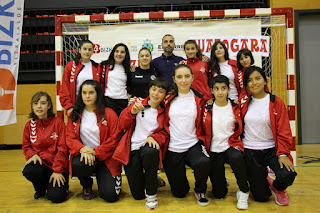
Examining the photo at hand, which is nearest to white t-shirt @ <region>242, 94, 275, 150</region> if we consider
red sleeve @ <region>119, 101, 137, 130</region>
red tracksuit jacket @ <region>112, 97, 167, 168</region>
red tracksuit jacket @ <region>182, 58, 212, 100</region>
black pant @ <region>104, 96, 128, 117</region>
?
red tracksuit jacket @ <region>182, 58, 212, 100</region>

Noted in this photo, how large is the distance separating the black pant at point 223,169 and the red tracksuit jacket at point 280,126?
0.38 meters

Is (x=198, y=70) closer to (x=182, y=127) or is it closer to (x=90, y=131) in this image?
(x=182, y=127)

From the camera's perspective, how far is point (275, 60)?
4617 mm

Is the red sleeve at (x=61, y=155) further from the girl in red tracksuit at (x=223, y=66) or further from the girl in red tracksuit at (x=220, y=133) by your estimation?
A: the girl in red tracksuit at (x=223, y=66)

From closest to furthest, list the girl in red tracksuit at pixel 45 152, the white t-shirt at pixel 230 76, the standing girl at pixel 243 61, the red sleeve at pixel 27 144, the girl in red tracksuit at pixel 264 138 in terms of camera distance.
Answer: the girl in red tracksuit at pixel 264 138 → the girl in red tracksuit at pixel 45 152 → the red sleeve at pixel 27 144 → the standing girl at pixel 243 61 → the white t-shirt at pixel 230 76

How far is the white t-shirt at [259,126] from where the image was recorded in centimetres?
231

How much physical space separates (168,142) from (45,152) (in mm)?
1291

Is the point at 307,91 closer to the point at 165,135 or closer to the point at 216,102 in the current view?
the point at 216,102

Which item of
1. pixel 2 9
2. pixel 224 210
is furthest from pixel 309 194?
pixel 2 9

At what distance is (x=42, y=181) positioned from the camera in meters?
2.38

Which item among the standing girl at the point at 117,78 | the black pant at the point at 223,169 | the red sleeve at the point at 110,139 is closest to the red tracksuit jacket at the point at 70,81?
the standing girl at the point at 117,78

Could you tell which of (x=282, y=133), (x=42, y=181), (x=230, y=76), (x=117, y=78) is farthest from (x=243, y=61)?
(x=42, y=181)

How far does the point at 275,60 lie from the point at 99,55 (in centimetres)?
337

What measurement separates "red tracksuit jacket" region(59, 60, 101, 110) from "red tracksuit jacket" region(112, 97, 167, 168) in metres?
0.88
